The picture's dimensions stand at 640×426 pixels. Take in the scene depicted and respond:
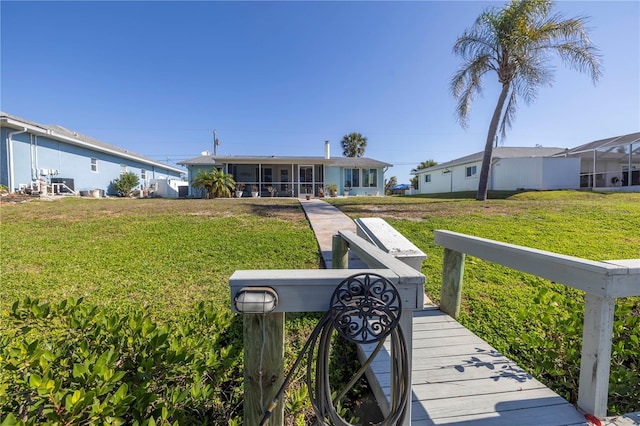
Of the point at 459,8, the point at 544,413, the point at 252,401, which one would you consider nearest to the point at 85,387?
the point at 252,401

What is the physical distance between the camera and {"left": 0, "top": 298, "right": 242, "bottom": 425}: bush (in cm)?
115

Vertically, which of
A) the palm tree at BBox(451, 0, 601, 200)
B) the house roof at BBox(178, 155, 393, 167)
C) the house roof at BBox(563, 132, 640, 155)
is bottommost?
the house roof at BBox(178, 155, 393, 167)

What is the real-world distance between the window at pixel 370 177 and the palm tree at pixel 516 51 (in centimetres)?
1018

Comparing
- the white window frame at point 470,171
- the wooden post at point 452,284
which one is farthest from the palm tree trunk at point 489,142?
the wooden post at point 452,284

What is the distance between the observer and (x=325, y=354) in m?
1.18

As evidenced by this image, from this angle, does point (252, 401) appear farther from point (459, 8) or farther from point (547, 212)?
point (459, 8)

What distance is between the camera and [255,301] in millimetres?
1057

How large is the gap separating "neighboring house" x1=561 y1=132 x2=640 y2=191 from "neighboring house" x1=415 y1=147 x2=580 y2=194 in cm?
126

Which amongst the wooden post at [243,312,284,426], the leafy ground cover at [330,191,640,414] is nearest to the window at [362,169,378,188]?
the leafy ground cover at [330,191,640,414]

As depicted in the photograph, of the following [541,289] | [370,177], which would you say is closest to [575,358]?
[541,289]

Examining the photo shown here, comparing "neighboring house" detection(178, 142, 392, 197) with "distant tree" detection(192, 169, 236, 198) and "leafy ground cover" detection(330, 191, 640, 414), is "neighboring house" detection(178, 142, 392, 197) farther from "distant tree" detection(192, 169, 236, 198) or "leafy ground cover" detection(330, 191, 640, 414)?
"leafy ground cover" detection(330, 191, 640, 414)

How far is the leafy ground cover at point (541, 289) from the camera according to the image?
2.12m

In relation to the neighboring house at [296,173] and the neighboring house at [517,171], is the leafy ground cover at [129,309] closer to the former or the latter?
the neighboring house at [296,173]

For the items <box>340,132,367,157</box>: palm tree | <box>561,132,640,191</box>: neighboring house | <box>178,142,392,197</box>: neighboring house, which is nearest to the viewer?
<box>561,132,640,191</box>: neighboring house
